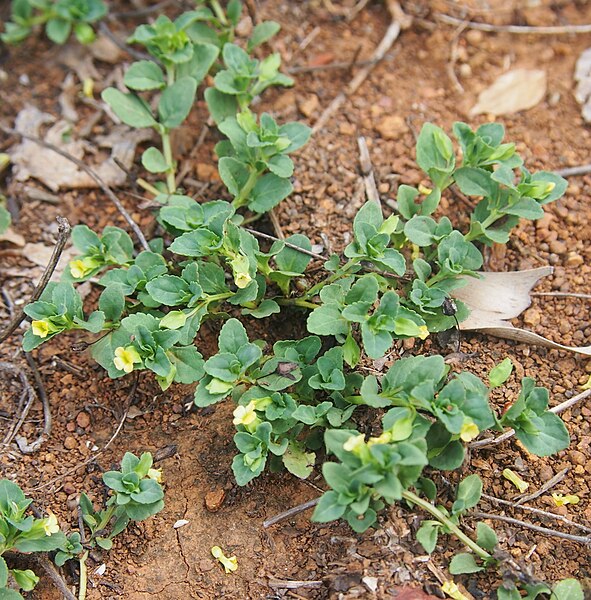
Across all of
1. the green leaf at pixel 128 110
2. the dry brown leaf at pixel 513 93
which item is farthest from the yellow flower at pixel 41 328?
the dry brown leaf at pixel 513 93

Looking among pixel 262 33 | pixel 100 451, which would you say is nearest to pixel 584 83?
pixel 262 33

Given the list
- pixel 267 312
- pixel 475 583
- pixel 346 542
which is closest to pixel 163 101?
pixel 267 312

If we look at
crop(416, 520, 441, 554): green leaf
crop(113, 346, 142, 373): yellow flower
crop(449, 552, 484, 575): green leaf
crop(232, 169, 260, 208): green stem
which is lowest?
crop(449, 552, 484, 575): green leaf

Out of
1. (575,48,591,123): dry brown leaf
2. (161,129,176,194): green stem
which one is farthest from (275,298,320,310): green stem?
(575,48,591,123): dry brown leaf

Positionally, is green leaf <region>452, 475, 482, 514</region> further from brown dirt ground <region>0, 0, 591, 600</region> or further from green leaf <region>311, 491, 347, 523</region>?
green leaf <region>311, 491, 347, 523</region>

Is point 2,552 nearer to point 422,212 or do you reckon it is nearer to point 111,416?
point 111,416

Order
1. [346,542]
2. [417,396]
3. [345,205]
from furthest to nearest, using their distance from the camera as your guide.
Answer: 1. [345,205]
2. [346,542]
3. [417,396]
